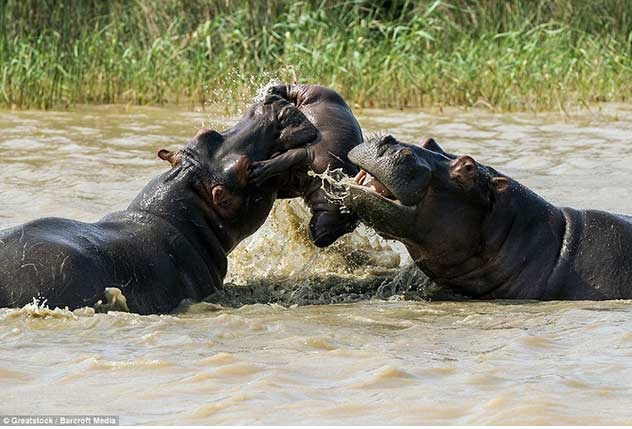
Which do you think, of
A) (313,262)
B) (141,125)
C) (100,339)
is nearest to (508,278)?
(313,262)

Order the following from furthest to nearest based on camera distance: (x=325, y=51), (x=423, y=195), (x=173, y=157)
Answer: (x=325, y=51)
(x=173, y=157)
(x=423, y=195)

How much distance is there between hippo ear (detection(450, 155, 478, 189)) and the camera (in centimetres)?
600

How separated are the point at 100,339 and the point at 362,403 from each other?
137 centimetres

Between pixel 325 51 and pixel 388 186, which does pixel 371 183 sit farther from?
pixel 325 51

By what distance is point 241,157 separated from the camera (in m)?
6.15

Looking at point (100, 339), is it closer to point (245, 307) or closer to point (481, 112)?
point (245, 307)

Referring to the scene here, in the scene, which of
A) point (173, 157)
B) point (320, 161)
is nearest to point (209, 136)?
point (173, 157)

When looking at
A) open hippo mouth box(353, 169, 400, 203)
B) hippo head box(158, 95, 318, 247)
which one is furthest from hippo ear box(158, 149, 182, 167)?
open hippo mouth box(353, 169, 400, 203)

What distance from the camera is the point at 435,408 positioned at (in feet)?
14.0

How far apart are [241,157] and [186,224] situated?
0.40m

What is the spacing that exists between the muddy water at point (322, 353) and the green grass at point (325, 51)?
5.35 metres

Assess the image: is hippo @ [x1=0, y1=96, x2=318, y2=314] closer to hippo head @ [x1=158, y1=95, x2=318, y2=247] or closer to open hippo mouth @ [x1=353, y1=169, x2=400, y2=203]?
hippo head @ [x1=158, y1=95, x2=318, y2=247]

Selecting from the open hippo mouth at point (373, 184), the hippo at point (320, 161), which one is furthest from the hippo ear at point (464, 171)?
the hippo at point (320, 161)

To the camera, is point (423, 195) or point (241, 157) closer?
point (423, 195)
